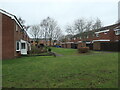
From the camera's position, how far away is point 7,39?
15.6 metres

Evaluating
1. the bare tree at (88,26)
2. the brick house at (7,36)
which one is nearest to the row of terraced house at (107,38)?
the bare tree at (88,26)

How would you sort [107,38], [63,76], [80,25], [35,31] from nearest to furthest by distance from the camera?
[63,76] < [107,38] < [80,25] < [35,31]

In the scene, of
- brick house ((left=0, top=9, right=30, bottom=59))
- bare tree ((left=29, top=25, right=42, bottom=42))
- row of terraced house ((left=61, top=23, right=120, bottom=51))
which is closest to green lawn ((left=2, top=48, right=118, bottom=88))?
brick house ((left=0, top=9, right=30, bottom=59))

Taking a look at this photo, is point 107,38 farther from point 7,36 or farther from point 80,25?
point 7,36

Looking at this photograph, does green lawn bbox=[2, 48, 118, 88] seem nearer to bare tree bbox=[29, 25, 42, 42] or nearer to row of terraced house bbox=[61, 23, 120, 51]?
row of terraced house bbox=[61, 23, 120, 51]

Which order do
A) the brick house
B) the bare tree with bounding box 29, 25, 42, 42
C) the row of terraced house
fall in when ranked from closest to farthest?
the brick house < the row of terraced house < the bare tree with bounding box 29, 25, 42, 42

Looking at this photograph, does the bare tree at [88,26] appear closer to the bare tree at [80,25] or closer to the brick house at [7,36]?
the bare tree at [80,25]

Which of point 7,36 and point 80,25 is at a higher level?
point 80,25

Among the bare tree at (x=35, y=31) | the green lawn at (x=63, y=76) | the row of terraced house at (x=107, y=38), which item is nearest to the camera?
the green lawn at (x=63, y=76)

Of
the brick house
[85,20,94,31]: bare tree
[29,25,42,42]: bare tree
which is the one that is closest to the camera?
the brick house

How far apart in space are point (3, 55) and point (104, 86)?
14165 mm

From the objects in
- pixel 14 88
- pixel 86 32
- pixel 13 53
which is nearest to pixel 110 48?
pixel 86 32

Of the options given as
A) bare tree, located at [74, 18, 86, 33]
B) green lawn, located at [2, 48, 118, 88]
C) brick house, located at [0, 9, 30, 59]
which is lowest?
green lawn, located at [2, 48, 118, 88]

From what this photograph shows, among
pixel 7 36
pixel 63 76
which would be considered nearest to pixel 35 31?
pixel 7 36
